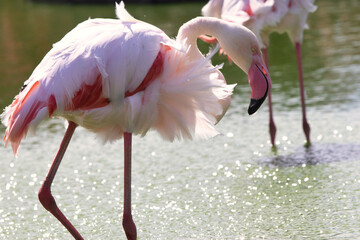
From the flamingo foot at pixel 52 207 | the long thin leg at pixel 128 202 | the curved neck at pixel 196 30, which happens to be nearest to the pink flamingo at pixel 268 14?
the curved neck at pixel 196 30

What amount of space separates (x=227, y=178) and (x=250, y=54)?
126 centimetres

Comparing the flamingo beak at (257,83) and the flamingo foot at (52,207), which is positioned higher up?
the flamingo beak at (257,83)

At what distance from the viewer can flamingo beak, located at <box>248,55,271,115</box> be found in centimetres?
Answer: 315

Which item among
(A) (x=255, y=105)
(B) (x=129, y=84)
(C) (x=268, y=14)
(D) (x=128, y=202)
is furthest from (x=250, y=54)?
(C) (x=268, y=14)

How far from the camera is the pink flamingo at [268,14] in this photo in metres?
4.68

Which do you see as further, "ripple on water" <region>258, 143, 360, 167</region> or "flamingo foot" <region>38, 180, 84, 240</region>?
"ripple on water" <region>258, 143, 360, 167</region>

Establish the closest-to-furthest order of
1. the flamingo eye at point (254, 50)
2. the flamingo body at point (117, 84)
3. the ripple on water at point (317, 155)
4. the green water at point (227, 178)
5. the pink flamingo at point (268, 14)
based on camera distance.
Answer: the flamingo body at point (117, 84), the flamingo eye at point (254, 50), the green water at point (227, 178), the ripple on water at point (317, 155), the pink flamingo at point (268, 14)

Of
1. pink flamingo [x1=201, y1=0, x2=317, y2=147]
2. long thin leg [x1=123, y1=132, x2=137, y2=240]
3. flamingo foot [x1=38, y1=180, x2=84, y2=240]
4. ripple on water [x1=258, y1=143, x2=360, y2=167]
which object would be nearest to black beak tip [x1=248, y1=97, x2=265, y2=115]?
long thin leg [x1=123, y1=132, x2=137, y2=240]

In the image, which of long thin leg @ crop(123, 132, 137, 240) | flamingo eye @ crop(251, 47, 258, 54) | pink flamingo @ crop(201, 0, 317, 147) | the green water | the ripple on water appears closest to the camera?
long thin leg @ crop(123, 132, 137, 240)

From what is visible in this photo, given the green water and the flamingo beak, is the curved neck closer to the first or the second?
the flamingo beak

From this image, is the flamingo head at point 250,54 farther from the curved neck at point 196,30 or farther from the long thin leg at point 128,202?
the long thin leg at point 128,202

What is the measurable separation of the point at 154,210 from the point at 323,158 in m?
1.30

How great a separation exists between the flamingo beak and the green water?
2.15ft

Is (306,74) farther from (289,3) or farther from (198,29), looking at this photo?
(198,29)
